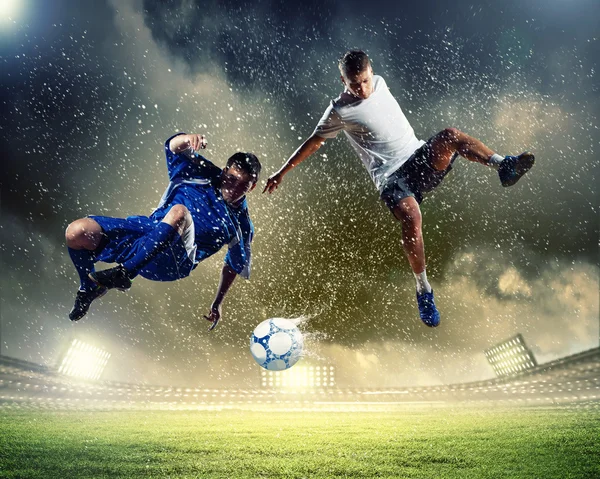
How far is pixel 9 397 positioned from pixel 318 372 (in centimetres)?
3518

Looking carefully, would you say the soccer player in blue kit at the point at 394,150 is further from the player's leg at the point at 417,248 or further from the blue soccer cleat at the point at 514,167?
the blue soccer cleat at the point at 514,167

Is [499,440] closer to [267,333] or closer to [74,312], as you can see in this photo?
[267,333]

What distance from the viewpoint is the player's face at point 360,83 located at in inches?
206

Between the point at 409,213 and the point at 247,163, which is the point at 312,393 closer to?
the point at 247,163

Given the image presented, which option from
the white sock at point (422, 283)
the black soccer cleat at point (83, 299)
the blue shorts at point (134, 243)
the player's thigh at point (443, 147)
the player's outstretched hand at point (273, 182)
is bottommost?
the black soccer cleat at point (83, 299)

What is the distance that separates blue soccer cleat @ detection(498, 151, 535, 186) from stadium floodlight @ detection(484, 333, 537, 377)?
52.7 m

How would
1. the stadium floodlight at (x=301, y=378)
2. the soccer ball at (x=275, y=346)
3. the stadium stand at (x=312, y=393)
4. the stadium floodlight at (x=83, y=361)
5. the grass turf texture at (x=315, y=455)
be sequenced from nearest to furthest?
the grass turf texture at (x=315, y=455) < the soccer ball at (x=275, y=346) < the stadium stand at (x=312, y=393) < the stadium floodlight at (x=301, y=378) < the stadium floodlight at (x=83, y=361)

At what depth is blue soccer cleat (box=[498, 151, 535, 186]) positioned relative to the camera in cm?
490

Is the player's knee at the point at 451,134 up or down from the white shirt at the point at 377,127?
down

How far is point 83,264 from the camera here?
18.2ft

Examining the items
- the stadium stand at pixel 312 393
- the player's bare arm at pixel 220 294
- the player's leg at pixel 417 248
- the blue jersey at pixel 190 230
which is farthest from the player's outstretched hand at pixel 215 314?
the stadium stand at pixel 312 393

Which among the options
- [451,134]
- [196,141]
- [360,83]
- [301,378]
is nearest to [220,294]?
[196,141]

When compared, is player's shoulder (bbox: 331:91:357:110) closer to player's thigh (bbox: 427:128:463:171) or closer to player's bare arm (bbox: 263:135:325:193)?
player's bare arm (bbox: 263:135:325:193)

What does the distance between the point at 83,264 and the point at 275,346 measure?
3200 mm
